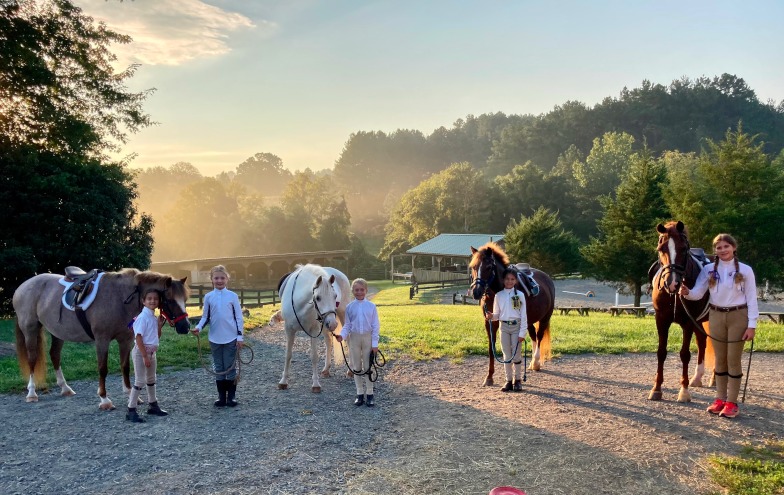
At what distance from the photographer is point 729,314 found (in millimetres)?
6488

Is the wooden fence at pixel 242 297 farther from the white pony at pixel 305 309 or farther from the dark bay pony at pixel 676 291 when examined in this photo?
the dark bay pony at pixel 676 291

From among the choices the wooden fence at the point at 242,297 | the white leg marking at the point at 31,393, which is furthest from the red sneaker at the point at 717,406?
the wooden fence at the point at 242,297

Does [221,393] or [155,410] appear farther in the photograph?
[221,393]

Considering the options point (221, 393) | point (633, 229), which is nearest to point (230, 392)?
point (221, 393)

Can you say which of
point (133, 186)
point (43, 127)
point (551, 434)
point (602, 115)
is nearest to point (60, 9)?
point (43, 127)

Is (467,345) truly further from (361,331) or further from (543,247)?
(543,247)

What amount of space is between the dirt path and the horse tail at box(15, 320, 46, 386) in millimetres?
366

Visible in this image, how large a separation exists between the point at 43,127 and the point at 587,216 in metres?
51.7

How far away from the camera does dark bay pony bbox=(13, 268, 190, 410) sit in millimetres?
6988

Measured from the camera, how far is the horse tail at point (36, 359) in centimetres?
797

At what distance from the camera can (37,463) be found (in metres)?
5.44

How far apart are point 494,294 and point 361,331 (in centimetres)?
223

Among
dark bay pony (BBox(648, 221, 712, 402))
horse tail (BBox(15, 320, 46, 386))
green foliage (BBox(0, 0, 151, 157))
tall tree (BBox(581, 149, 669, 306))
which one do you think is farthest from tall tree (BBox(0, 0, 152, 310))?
tall tree (BBox(581, 149, 669, 306))

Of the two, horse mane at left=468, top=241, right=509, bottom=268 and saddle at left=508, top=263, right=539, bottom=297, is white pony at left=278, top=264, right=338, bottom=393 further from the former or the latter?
saddle at left=508, top=263, right=539, bottom=297
